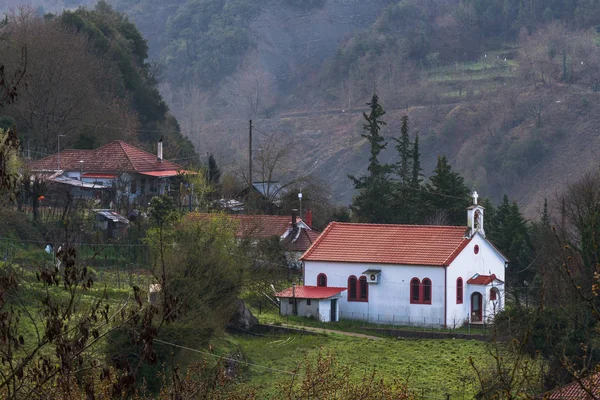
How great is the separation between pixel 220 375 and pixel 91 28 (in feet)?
192

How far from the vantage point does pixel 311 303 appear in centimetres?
4000

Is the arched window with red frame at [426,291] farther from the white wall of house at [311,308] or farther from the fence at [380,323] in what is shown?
the white wall of house at [311,308]

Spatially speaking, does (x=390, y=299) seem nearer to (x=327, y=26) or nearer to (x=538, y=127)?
(x=538, y=127)

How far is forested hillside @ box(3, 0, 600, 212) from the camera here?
122062 millimetres

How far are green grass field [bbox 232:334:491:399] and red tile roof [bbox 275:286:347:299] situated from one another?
3.34 metres

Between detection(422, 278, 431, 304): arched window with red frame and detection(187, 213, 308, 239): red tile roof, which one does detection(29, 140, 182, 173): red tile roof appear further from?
detection(422, 278, 431, 304): arched window with red frame

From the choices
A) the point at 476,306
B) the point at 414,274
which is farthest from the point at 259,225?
the point at 476,306

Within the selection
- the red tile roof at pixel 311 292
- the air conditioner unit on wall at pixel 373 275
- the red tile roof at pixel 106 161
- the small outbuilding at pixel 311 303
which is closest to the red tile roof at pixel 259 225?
the red tile roof at pixel 311 292

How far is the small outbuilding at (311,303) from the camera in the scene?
39.9 meters

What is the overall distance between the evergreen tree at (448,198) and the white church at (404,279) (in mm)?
10783

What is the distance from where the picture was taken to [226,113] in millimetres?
162125

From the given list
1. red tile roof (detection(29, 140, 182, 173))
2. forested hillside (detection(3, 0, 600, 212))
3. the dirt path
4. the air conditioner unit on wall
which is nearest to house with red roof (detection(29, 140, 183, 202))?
red tile roof (detection(29, 140, 182, 173))

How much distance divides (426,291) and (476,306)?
7.27 feet

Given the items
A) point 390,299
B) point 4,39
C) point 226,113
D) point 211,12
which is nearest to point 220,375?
point 390,299
